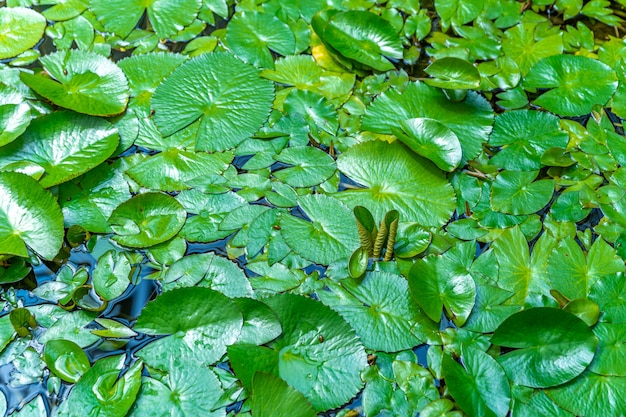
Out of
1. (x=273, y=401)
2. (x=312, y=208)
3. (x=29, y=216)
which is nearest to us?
(x=273, y=401)

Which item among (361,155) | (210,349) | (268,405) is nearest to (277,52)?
(361,155)

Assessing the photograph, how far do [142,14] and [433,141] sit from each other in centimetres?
144

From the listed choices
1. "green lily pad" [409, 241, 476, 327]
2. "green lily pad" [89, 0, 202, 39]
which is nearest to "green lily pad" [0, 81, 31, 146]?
"green lily pad" [89, 0, 202, 39]

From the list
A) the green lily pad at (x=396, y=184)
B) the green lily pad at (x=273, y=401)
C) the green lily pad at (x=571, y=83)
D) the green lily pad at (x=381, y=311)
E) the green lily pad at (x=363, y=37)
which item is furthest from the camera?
the green lily pad at (x=363, y=37)

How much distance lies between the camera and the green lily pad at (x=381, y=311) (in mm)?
1792

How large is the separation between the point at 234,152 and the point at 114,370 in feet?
2.98

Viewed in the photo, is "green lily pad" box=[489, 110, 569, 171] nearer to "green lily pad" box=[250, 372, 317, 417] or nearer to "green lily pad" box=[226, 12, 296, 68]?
"green lily pad" box=[226, 12, 296, 68]

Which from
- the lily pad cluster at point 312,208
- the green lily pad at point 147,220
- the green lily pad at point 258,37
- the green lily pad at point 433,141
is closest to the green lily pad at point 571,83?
the lily pad cluster at point 312,208

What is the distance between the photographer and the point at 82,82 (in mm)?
2332

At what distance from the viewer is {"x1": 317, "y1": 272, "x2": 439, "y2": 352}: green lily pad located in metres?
1.79

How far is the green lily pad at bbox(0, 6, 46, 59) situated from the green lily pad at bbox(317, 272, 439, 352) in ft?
5.59

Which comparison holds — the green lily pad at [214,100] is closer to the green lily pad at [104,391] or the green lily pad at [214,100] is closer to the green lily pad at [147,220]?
the green lily pad at [147,220]

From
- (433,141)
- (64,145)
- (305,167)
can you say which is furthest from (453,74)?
(64,145)

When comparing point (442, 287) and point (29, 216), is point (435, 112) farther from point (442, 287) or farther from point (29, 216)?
point (29, 216)
